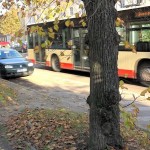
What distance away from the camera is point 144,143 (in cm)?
551

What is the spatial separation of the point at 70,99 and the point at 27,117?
378 cm

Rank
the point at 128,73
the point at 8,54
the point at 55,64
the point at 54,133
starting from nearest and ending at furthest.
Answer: the point at 54,133, the point at 128,73, the point at 8,54, the point at 55,64

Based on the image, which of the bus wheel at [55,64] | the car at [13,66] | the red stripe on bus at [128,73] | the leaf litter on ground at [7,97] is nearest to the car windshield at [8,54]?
the car at [13,66]

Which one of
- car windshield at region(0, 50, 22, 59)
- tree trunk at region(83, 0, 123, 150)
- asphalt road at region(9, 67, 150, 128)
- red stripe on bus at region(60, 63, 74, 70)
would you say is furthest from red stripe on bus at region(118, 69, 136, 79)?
tree trunk at region(83, 0, 123, 150)

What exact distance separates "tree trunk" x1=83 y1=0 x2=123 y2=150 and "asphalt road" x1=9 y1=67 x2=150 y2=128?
313cm

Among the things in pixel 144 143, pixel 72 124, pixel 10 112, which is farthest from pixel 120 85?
pixel 10 112

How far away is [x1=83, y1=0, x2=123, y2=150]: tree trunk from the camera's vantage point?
4.58 metres

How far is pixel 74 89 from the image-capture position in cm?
1330

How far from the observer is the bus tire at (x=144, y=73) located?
536 inches

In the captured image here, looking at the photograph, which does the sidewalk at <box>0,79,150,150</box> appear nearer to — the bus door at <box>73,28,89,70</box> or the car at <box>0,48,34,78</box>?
the car at <box>0,48,34,78</box>

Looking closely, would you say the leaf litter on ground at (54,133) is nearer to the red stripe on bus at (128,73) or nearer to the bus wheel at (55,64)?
the red stripe on bus at (128,73)

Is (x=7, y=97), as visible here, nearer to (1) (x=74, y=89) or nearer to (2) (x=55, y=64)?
(1) (x=74, y=89)

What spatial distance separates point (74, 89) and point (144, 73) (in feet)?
9.07

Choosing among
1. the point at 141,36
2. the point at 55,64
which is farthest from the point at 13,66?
the point at 141,36
